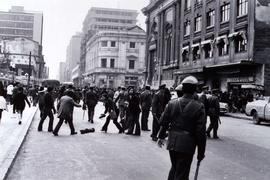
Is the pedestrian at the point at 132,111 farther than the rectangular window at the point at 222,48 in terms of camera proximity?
No

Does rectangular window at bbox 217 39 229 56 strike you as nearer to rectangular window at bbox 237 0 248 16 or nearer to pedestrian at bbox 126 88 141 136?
rectangular window at bbox 237 0 248 16

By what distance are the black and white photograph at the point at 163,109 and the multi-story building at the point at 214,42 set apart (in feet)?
0.29

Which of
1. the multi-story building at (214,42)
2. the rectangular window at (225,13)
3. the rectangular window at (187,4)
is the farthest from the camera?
the rectangular window at (187,4)

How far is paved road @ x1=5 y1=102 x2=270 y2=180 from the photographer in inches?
277

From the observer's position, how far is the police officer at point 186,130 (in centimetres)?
493

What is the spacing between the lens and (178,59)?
46.3m

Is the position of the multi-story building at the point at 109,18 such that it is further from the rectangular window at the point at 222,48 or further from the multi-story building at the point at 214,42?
the rectangular window at the point at 222,48

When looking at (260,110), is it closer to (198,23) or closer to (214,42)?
(214,42)

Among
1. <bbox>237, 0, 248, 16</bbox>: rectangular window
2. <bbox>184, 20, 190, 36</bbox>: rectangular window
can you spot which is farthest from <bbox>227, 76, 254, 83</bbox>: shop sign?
<bbox>184, 20, 190, 36</bbox>: rectangular window

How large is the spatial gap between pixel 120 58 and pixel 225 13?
52.4 m

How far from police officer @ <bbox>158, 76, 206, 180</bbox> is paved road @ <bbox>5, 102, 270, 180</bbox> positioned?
190 centimetres

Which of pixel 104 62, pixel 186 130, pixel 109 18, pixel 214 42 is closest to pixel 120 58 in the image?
pixel 104 62

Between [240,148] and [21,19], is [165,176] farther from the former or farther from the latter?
[21,19]

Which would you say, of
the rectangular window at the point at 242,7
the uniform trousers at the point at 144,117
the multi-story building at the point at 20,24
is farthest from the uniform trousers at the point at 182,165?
the multi-story building at the point at 20,24
